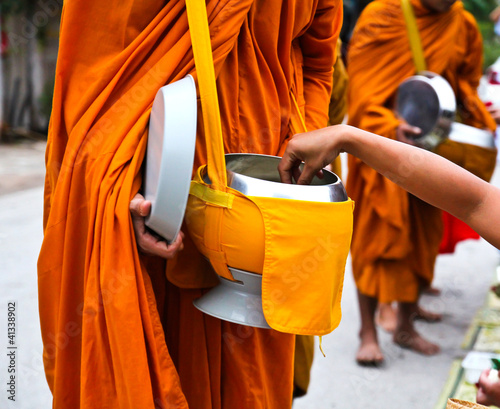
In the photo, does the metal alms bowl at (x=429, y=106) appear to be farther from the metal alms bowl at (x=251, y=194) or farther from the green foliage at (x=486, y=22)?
the green foliage at (x=486, y=22)

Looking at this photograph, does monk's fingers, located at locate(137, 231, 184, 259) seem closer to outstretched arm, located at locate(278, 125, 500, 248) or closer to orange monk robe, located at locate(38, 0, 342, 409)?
orange monk robe, located at locate(38, 0, 342, 409)

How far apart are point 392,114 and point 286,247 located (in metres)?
1.85

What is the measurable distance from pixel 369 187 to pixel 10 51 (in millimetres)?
6175

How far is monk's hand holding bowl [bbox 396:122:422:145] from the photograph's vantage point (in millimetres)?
2824

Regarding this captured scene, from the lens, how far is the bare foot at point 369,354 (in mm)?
3113

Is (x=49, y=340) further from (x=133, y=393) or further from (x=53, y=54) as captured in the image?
(x=53, y=54)

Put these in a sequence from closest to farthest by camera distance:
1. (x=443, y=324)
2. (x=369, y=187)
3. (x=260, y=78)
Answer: (x=260, y=78), (x=369, y=187), (x=443, y=324)

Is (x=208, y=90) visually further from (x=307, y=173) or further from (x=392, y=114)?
(x=392, y=114)

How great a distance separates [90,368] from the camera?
141 centimetres

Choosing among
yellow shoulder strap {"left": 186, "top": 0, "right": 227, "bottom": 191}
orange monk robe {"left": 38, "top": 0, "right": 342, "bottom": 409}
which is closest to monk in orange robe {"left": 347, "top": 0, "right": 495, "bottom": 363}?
orange monk robe {"left": 38, "top": 0, "right": 342, "bottom": 409}

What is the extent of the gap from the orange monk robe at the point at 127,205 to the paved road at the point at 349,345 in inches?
48.2

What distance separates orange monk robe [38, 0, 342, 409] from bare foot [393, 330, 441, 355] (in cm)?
174

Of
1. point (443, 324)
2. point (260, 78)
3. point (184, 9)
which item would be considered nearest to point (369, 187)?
point (443, 324)

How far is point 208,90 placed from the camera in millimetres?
1353
